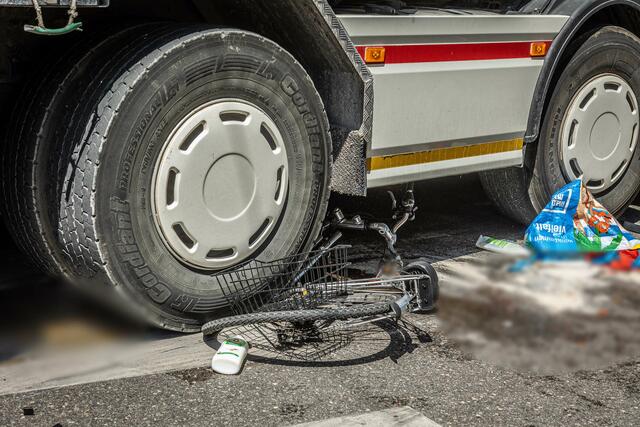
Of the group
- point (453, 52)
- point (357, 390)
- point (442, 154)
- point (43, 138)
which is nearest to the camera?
point (357, 390)

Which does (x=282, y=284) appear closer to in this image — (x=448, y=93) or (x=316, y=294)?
(x=316, y=294)

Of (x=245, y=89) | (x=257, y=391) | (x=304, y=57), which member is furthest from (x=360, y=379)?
(x=304, y=57)

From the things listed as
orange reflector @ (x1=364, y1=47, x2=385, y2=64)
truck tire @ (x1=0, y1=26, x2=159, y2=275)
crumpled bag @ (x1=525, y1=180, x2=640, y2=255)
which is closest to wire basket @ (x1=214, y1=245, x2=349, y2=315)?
truck tire @ (x1=0, y1=26, x2=159, y2=275)

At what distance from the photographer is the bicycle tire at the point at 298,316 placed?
3.21 metres

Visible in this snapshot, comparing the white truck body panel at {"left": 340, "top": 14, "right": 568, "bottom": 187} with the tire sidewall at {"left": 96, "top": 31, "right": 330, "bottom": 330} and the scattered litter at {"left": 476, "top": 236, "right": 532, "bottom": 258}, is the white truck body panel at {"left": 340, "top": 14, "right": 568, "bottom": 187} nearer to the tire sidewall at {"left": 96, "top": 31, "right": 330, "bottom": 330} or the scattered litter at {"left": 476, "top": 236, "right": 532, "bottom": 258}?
the tire sidewall at {"left": 96, "top": 31, "right": 330, "bottom": 330}

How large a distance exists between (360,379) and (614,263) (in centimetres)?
181

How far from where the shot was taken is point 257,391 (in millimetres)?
3035

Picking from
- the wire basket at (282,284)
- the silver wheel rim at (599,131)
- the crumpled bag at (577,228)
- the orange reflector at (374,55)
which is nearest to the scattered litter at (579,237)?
the crumpled bag at (577,228)

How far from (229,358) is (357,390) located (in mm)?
437

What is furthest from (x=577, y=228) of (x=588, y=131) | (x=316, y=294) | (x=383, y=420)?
(x=383, y=420)

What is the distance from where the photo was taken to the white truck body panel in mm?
3938

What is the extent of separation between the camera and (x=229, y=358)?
319cm

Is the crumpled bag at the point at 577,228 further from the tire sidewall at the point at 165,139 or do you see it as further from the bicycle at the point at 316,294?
the tire sidewall at the point at 165,139

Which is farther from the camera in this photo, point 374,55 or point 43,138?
point 374,55
